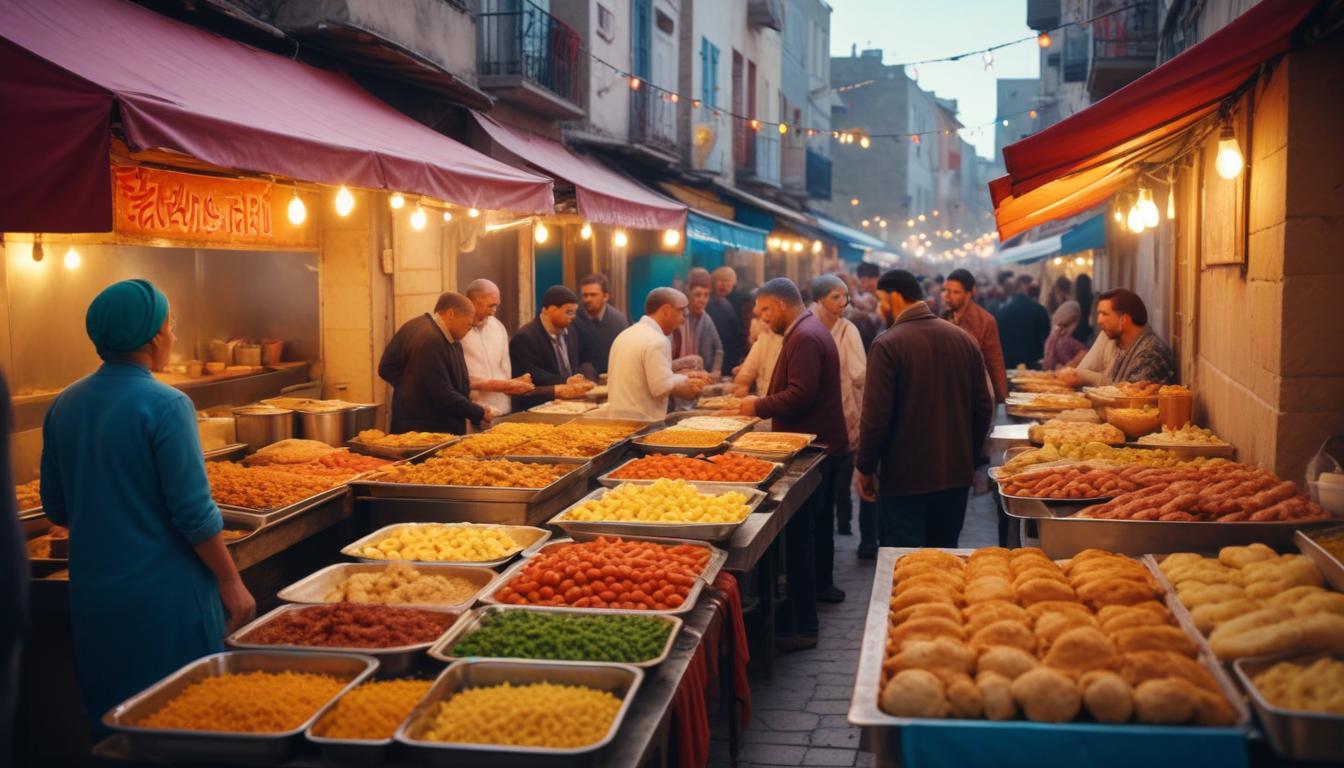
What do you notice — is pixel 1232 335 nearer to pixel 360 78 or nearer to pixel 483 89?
pixel 360 78

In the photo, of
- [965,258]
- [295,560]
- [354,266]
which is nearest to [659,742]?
[295,560]

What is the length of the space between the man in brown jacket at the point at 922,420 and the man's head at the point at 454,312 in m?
3.10

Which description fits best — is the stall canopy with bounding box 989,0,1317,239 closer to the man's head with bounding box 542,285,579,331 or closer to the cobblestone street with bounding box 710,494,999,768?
the cobblestone street with bounding box 710,494,999,768

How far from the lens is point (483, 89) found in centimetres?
1444

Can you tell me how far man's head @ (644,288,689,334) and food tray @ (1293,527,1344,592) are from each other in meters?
4.77

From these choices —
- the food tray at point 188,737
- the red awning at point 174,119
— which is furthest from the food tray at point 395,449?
the food tray at point 188,737

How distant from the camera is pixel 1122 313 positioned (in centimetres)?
970

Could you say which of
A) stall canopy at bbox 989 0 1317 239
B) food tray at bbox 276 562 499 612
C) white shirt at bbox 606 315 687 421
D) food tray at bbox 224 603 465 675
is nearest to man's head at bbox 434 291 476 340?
white shirt at bbox 606 315 687 421

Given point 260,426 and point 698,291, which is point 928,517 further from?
point 698,291

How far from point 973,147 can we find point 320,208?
110 m

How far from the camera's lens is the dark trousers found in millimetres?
7160

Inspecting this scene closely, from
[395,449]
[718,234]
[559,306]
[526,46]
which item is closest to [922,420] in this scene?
[395,449]

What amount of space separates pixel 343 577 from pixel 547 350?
19.4 ft

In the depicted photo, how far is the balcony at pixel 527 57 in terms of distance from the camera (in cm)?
1449
